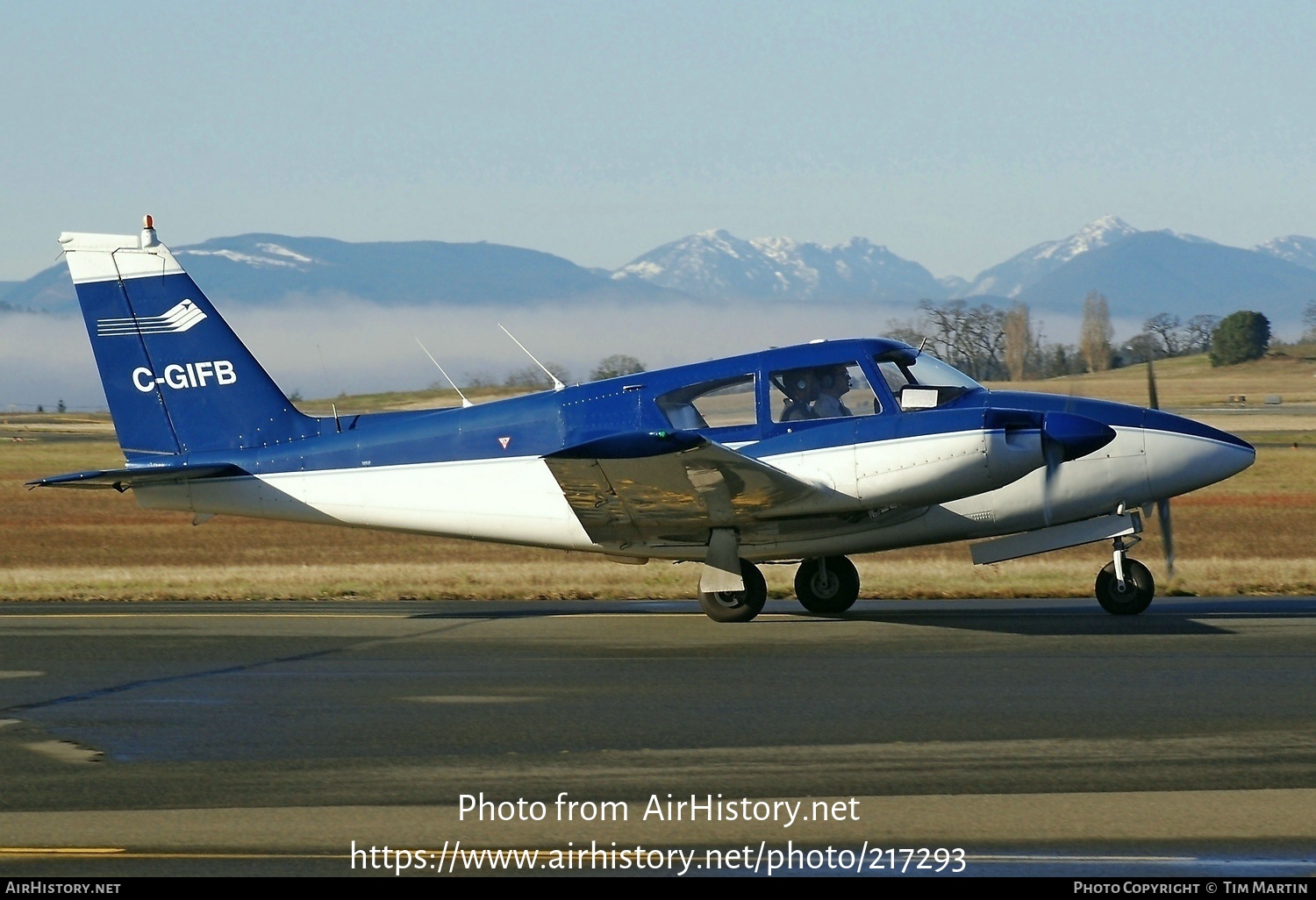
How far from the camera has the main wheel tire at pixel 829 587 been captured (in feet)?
44.7

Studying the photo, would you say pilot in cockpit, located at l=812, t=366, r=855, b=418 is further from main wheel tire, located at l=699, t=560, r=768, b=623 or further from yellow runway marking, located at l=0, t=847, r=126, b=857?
yellow runway marking, located at l=0, t=847, r=126, b=857

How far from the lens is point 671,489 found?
1203 cm

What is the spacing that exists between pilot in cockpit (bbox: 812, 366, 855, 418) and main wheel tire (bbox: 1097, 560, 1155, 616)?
2.96m

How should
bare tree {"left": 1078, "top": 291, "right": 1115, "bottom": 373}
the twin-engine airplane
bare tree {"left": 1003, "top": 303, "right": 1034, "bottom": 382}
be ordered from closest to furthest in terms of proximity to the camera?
the twin-engine airplane, bare tree {"left": 1003, "top": 303, "right": 1034, "bottom": 382}, bare tree {"left": 1078, "top": 291, "right": 1115, "bottom": 373}

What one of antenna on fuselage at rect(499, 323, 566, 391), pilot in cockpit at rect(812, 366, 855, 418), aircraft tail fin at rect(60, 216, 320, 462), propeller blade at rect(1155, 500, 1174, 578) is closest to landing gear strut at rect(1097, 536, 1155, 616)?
propeller blade at rect(1155, 500, 1174, 578)

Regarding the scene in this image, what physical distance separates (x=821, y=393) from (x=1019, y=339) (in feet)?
130

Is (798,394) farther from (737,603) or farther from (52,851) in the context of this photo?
(52,851)

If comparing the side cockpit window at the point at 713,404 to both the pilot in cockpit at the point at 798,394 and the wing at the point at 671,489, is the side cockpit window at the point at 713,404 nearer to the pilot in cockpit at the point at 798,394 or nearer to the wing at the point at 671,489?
the pilot in cockpit at the point at 798,394

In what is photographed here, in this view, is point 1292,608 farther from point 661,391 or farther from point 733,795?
point 733,795

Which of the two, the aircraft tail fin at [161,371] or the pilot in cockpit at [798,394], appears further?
the aircraft tail fin at [161,371]

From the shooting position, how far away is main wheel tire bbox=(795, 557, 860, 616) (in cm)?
1362

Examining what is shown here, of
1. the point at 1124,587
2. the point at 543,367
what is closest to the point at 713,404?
the point at 543,367

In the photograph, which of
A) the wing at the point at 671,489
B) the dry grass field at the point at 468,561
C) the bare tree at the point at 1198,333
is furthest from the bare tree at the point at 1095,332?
the wing at the point at 671,489

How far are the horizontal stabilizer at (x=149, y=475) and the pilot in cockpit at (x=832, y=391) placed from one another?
586 cm
